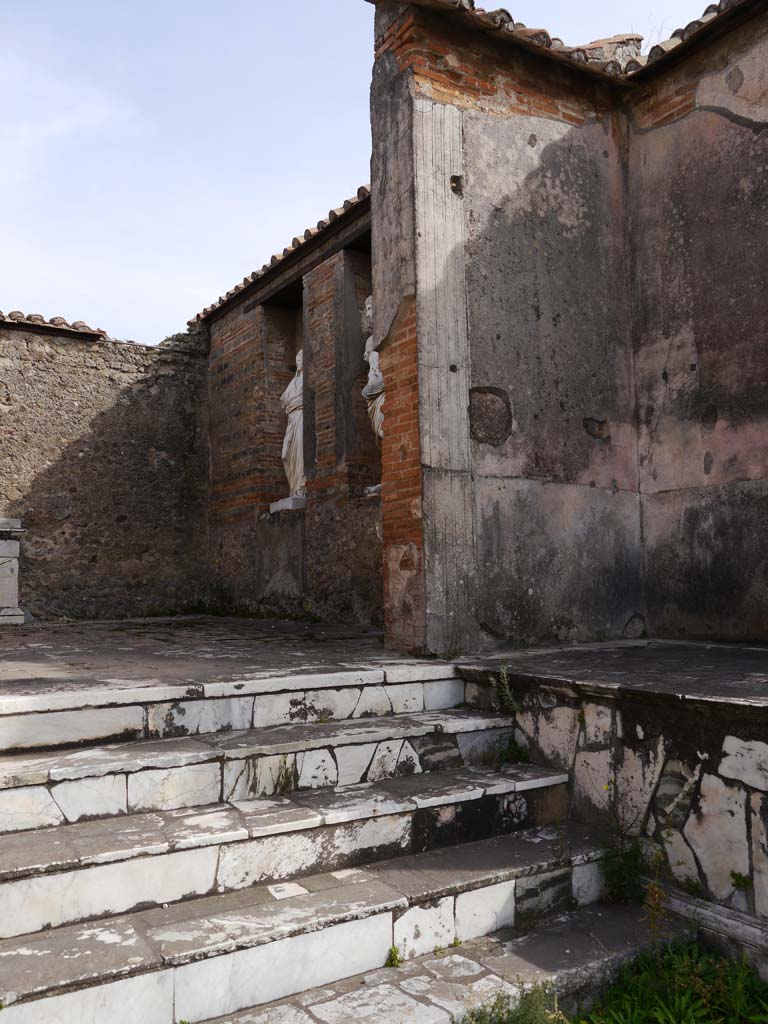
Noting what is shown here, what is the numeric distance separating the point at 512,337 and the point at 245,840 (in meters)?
3.40

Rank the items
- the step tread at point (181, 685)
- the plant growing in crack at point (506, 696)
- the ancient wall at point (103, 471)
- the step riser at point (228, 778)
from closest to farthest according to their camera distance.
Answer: the step riser at point (228, 778)
the step tread at point (181, 685)
the plant growing in crack at point (506, 696)
the ancient wall at point (103, 471)

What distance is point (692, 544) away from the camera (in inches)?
202

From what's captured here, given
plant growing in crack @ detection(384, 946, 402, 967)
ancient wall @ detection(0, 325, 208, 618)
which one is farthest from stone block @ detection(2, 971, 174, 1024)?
ancient wall @ detection(0, 325, 208, 618)

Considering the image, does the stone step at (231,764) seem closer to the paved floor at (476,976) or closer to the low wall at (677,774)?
the low wall at (677,774)

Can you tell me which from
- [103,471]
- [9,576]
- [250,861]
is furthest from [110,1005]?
[103,471]

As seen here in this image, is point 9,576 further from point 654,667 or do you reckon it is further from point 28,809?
point 654,667

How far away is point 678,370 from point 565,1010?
158 inches

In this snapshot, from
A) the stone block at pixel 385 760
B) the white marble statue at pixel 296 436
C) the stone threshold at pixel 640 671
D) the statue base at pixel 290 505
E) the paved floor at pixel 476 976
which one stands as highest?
the white marble statue at pixel 296 436

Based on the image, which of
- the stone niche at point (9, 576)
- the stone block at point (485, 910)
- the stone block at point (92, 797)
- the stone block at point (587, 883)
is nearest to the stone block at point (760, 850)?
the stone block at point (587, 883)

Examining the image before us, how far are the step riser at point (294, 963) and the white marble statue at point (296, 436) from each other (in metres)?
6.30

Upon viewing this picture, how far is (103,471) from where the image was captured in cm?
1037

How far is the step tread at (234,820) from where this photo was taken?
2348mm

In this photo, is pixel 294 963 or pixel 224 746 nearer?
pixel 294 963

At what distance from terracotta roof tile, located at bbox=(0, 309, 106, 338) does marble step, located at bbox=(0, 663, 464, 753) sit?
297 inches
